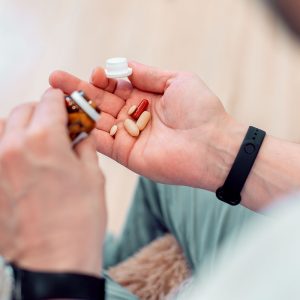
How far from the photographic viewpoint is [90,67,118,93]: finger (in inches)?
30.9

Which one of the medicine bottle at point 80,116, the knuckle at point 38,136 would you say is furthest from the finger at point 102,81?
the knuckle at point 38,136

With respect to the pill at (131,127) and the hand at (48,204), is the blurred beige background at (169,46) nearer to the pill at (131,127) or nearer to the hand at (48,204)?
the pill at (131,127)

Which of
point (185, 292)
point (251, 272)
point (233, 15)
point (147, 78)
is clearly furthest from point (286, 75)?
point (251, 272)

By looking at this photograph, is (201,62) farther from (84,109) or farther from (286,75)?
(84,109)

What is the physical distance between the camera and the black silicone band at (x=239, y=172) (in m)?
0.76

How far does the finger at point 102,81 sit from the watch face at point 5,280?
0.33 metres

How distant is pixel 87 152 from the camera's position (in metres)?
0.54

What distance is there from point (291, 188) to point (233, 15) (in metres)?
1.11

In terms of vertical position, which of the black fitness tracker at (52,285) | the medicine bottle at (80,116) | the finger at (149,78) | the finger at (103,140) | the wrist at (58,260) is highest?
the finger at (149,78)

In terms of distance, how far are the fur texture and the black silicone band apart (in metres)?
0.19

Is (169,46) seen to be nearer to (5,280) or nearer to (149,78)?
(149,78)

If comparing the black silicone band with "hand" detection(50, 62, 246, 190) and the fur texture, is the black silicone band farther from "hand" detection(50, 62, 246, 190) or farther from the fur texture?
the fur texture

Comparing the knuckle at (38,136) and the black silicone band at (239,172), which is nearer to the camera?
Result: the knuckle at (38,136)

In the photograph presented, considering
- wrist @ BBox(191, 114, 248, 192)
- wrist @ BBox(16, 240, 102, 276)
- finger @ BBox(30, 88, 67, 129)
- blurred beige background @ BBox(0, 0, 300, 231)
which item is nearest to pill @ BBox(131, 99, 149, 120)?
wrist @ BBox(191, 114, 248, 192)
